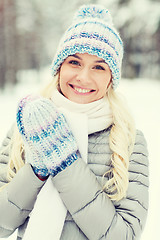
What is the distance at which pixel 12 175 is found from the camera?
4.60ft

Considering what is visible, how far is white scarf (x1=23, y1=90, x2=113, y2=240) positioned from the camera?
123cm

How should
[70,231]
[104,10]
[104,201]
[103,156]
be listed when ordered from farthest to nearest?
[104,10] → [103,156] → [70,231] → [104,201]

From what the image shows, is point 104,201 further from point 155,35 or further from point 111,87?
point 155,35

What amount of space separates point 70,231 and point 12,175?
0.42m

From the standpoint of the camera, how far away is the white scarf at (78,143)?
4.05 feet

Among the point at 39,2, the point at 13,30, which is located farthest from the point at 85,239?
the point at 39,2

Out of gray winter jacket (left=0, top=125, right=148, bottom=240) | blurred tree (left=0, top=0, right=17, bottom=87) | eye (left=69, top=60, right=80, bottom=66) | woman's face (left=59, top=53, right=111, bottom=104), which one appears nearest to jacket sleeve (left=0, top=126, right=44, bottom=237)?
gray winter jacket (left=0, top=125, right=148, bottom=240)

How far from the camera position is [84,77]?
54.0 inches

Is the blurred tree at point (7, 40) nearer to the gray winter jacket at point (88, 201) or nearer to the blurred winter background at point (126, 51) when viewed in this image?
the blurred winter background at point (126, 51)

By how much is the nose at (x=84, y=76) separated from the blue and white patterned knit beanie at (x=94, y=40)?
3.8 inches

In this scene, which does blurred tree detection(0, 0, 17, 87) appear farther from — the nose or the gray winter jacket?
the gray winter jacket

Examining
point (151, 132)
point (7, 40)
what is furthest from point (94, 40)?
point (7, 40)

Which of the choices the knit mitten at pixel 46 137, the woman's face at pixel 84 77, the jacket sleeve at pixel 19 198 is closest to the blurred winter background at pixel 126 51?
the woman's face at pixel 84 77

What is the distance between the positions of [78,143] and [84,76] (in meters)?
0.36
